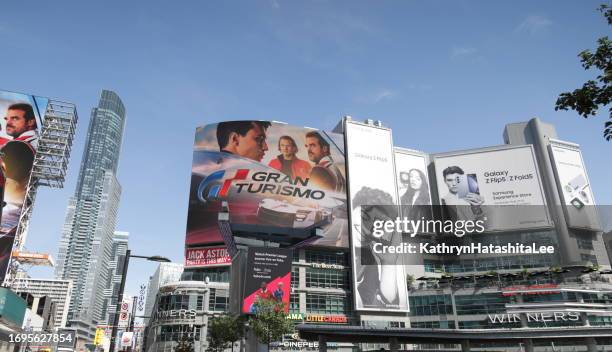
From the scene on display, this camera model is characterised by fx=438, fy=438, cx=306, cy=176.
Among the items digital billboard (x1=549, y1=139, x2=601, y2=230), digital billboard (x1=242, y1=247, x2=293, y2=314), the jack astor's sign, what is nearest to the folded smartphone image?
digital billboard (x1=549, y1=139, x2=601, y2=230)

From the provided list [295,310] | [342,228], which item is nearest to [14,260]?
[295,310]

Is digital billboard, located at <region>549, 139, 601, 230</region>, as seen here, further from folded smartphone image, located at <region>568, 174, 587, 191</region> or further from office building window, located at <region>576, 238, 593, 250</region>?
office building window, located at <region>576, 238, 593, 250</region>

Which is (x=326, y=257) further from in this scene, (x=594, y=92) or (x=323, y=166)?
(x=594, y=92)

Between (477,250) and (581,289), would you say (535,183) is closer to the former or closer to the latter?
(477,250)

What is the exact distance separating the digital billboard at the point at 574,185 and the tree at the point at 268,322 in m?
80.8

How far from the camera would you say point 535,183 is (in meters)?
108

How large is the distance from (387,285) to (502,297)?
23.9 meters

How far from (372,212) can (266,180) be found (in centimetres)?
2615

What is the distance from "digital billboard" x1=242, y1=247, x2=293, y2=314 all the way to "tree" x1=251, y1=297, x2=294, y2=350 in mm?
1161

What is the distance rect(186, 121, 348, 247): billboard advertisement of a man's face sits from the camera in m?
95.8

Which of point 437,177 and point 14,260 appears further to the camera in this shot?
point 437,177

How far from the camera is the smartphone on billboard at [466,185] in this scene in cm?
11094

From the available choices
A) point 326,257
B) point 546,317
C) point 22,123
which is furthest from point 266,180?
point 546,317

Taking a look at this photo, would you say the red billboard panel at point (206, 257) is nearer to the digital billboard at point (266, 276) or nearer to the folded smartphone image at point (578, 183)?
the digital billboard at point (266, 276)
